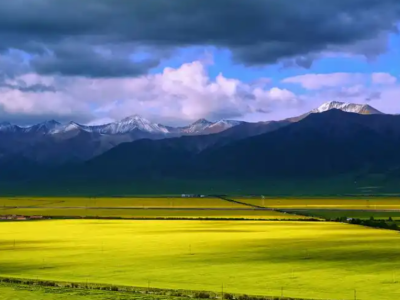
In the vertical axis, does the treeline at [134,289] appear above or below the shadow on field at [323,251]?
below

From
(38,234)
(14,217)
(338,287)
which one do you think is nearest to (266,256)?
(338,287)

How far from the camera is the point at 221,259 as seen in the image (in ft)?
207

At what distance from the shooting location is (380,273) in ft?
175

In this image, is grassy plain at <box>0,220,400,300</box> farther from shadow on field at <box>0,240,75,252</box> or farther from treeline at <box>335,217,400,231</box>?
treeline at <box>335,217,400,231</box>

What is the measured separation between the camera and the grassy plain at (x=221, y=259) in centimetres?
4859

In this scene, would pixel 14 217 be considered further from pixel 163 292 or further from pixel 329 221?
pixel 163 292

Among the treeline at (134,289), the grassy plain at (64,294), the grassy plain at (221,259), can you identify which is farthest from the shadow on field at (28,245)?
the grassy plain at (64,294)

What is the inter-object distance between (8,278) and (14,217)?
9010 centimetres

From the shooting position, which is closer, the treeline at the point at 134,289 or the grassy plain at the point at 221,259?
the treeline at the point at 134,289

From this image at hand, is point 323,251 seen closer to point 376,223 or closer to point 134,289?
point 134,289

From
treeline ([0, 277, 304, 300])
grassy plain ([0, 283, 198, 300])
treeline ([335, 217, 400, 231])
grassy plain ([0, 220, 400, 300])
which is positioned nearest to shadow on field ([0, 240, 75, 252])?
grassy plain ([0, 220, 400, 300])

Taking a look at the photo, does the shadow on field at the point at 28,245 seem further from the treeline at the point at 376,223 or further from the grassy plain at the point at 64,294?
the treeline at the point at 376,223

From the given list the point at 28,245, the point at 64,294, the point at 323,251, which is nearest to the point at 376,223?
the point at 323,251

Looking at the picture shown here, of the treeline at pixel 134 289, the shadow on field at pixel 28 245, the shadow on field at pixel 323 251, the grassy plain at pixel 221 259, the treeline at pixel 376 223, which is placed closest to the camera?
the treeline at pixel 134 289
